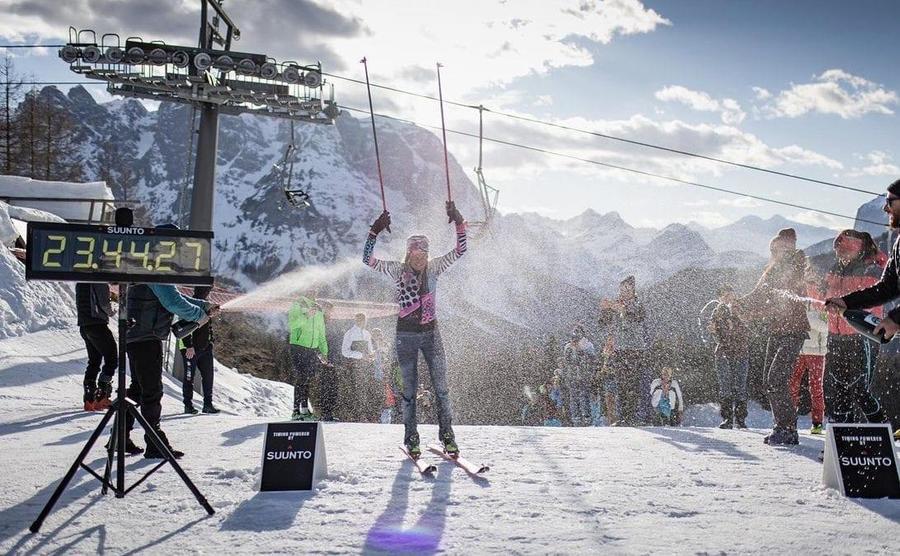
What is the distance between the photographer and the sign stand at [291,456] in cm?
480

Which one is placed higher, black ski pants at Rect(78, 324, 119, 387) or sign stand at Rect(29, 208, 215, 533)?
black ski pants at Rect(78, 324, 119, 387)

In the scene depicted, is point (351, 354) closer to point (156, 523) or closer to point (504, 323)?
point (156, 523)

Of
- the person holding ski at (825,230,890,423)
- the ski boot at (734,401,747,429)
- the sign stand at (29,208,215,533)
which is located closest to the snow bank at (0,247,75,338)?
the sign stand at (29,208,215,533)

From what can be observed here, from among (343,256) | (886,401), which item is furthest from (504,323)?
(886,401)

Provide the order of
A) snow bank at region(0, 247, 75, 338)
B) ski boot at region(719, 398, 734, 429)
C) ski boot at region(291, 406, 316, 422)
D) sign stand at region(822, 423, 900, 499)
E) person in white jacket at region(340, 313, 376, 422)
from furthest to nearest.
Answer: snow bank at region(0, 247, 75, 338) < person in white jacket at region(340, 313, 376, 422) < ski boot at region(719, 398, 734, 429) < ski boot at region(291, 406, 316, 422) < sign stand at region(822, 423, 900, 499)

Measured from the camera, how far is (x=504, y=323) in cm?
15462

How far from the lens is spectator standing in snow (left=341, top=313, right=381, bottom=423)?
39.9 ft

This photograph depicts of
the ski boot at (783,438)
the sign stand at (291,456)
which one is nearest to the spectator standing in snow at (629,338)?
the ski boot at (783,438)

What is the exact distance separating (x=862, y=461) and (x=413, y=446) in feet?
11.8

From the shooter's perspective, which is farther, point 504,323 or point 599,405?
point 504,323

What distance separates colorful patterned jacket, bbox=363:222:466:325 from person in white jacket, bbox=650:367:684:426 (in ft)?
20.2

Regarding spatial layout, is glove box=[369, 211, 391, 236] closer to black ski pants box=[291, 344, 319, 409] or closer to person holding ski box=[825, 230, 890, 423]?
black ski pants box=[291, 344, 319, 409]

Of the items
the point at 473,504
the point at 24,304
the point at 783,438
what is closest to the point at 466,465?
the point at 473,504

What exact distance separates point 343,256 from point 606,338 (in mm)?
175388
